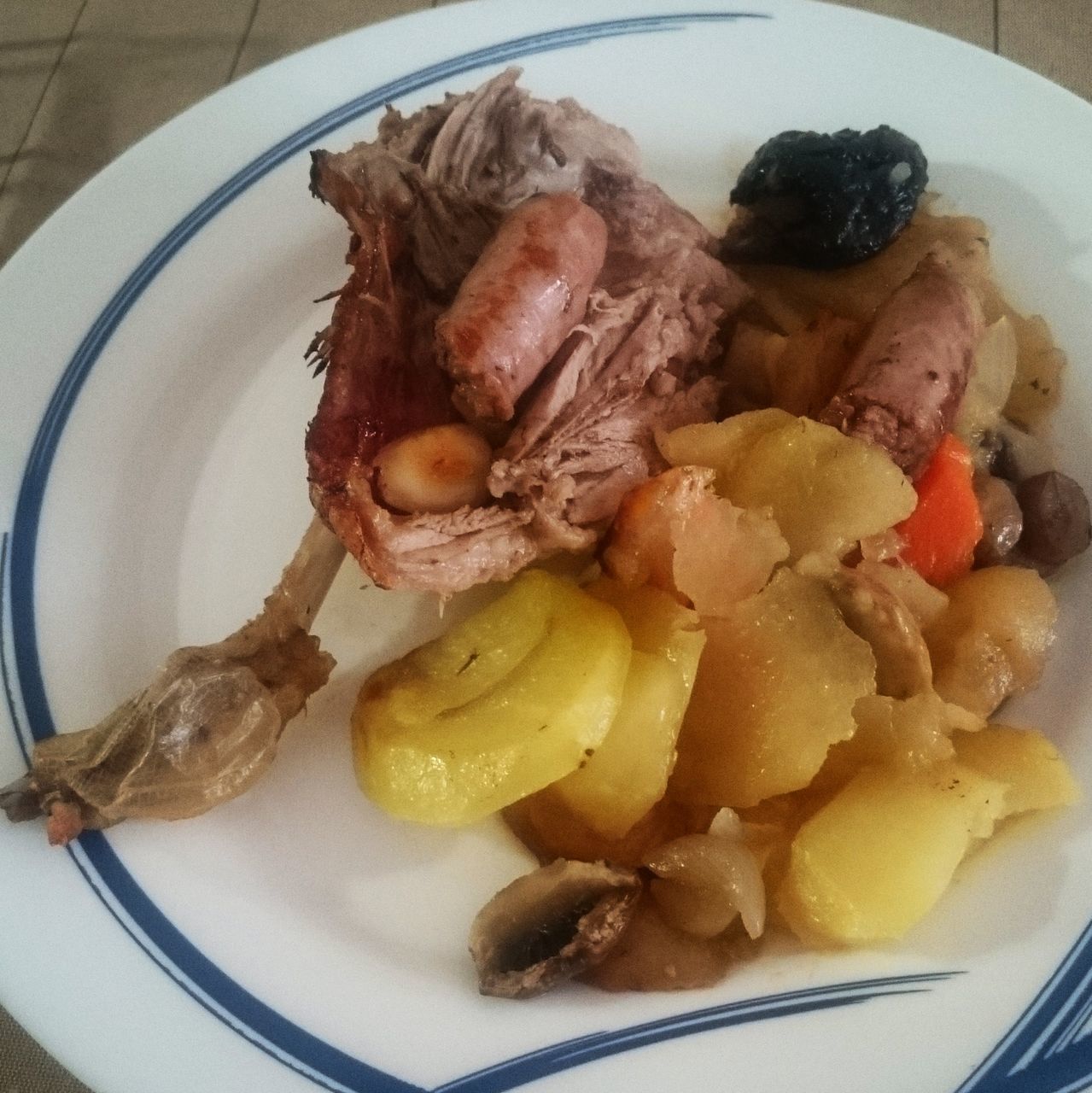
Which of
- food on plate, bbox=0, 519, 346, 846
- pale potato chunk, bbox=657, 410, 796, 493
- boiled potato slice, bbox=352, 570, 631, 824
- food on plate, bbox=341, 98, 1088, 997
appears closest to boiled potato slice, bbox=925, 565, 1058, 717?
food on plate, bbox=341, 98, 1088, 997

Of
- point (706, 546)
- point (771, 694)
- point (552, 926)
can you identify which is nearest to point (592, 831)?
point (552, 926)

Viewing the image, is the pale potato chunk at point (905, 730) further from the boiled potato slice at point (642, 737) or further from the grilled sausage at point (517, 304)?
the grilled sausage at point (517, 304)

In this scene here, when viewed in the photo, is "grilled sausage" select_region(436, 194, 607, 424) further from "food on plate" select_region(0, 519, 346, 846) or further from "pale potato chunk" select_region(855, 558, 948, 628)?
"pale potato chunk" select_region(855, 558, 948, 628)

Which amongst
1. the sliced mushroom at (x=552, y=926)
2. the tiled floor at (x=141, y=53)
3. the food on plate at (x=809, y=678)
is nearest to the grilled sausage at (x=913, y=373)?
the food on plate at (x=809, y=678)

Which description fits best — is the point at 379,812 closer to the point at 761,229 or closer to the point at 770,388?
the point at 770,388

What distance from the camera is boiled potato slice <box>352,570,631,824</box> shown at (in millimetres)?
1606

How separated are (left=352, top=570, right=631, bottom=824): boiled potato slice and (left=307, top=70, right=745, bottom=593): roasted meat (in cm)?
13

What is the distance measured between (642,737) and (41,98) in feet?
11.3

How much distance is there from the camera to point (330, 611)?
2092 mm

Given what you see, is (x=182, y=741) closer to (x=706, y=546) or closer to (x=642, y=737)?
(x=642, y=737)

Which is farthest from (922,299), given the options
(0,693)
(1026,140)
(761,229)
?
(0,693)

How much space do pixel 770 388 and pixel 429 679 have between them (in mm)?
987

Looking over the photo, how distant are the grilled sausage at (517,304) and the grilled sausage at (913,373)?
55 cm

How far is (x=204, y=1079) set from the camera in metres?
1.46
